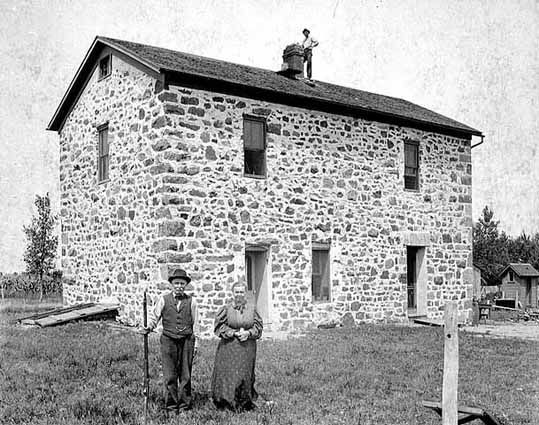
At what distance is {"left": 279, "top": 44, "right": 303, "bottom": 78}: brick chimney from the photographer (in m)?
19.4

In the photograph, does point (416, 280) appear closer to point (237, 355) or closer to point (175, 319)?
point (237, 355)

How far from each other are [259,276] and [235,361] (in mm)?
7629

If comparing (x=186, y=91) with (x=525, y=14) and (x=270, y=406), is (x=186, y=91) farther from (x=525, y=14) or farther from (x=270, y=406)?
(x=270, y=406)

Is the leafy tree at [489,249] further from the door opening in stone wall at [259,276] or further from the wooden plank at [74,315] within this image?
the wooden plank at [74,315]

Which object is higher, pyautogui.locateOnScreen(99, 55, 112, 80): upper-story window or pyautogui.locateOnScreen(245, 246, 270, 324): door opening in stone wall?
pyautogui.locateOnScreen(99, 55, 112, 80): upper-story window

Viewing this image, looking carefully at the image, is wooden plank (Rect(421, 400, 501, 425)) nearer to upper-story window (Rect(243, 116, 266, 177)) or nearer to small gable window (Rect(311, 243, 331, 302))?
upper-story window (Rect(243, 116, 266, 177))

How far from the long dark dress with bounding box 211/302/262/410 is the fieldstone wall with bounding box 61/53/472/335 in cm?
564

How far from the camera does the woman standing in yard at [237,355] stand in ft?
25.9

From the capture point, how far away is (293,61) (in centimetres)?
1939

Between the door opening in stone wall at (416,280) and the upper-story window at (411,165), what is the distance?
6.33 feet

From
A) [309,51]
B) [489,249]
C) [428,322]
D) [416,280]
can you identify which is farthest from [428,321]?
[489,249]

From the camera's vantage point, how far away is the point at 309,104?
16.4 m

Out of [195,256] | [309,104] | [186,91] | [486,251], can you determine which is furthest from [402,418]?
[486,251]

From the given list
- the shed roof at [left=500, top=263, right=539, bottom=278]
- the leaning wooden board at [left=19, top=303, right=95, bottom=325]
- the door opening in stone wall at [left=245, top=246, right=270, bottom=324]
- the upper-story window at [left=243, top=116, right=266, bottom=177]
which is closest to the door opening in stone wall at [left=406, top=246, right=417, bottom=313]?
the door opening in stone wall at [left=245, top=246, right=270, bottom=324]
